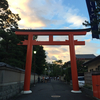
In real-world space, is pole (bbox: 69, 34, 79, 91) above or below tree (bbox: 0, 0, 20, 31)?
below

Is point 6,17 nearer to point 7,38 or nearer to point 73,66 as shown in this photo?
point 7,38

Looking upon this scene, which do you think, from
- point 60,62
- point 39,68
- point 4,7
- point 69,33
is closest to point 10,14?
point 4,7

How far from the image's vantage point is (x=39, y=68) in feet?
98.0

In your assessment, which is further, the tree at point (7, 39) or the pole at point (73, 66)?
the pole at point (73, 66)

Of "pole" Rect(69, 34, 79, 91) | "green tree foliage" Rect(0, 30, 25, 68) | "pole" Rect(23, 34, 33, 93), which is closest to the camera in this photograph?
"green tree foliage" Rect(0, 30, 25, 68)

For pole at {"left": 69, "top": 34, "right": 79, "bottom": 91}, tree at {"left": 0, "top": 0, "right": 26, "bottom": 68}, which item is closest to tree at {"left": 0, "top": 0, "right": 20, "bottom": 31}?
tree at {"left": 0, "top": 0, "right": 26, "bottom": 68}

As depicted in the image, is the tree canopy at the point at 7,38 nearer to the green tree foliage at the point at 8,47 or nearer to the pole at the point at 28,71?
the green tree foliage at the point at 8,47

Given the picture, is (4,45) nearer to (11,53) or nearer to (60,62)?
(11,53)

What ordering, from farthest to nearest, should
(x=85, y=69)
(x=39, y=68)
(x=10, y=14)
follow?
(x=39, y=68)
(x=85, y=69)
(x=10, y=14)

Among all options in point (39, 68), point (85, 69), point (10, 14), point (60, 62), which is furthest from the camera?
point (60, 62)

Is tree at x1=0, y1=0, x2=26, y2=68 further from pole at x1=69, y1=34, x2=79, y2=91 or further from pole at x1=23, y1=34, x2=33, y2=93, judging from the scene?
pole at x1=69, y1=34, x2=79, y2=91

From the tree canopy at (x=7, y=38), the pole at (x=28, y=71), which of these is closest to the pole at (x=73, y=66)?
the pole at (x=28, y=71)

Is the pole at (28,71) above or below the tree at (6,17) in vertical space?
below

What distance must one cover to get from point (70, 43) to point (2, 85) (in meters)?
8.38
